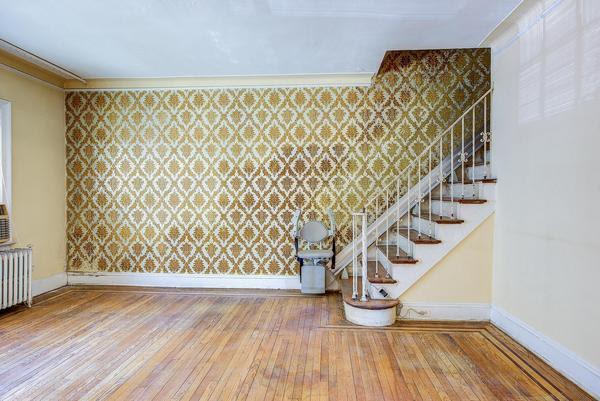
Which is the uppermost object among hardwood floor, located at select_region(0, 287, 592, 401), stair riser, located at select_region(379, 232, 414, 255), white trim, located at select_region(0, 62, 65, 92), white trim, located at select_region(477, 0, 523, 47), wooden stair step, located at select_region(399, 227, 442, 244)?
white trim, located at select_region(477, 0, 523, 47)

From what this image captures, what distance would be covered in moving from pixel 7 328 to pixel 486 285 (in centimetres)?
492

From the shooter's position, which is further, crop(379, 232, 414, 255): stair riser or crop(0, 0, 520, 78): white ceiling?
crop(379, 232, 414, 255): stair riser

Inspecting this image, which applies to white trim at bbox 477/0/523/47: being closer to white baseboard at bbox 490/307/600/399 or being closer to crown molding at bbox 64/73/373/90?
crown molding at bbox 64/73/373/90

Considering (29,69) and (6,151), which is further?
(29,69)

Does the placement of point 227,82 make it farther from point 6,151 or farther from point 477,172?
point 477,172

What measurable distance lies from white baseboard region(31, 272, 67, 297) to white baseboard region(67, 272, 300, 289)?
0.11m

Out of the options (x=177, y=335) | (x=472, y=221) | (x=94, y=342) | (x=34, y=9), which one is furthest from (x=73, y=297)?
(x=472, y=221)

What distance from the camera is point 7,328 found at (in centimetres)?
361

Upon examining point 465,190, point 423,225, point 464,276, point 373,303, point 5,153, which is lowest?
point 373,303

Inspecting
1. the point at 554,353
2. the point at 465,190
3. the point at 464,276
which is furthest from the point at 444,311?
the point at 465,190

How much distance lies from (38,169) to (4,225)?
→ 34.8 inches

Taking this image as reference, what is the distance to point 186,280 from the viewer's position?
17.1ft

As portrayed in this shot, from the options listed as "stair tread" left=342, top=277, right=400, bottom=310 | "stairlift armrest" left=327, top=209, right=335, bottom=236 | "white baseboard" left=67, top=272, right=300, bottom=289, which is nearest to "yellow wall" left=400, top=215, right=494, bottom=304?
"stair tread" left=342, top=277, right=400, bottom=310

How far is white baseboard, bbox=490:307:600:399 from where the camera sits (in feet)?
8.04
